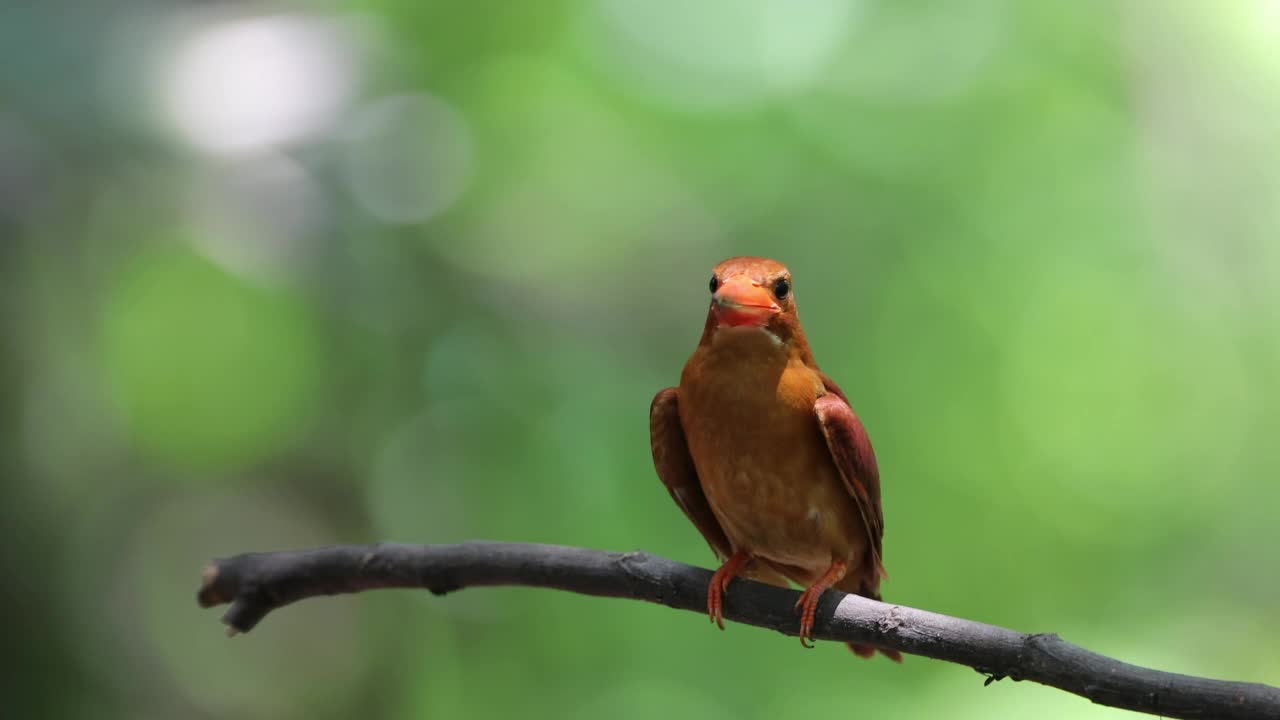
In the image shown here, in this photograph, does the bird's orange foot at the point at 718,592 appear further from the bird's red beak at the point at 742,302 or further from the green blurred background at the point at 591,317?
the green blurred background at the point at 591,317

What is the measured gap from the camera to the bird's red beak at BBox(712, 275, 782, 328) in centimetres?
149

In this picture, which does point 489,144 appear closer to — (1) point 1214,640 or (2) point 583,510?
(2) point 583,510

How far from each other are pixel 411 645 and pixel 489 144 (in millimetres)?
1419

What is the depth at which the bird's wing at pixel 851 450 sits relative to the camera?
5.23 ft

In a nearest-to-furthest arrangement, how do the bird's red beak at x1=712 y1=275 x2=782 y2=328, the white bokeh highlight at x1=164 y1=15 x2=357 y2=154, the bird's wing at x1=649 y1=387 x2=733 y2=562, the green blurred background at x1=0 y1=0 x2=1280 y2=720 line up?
the bird's red beak at x1=712 y1=275 x2=782 y2=328, the bird's wing at x1=649 y1=387 x2=733 y2=562, the green blurred background at x1=0 y1=0 x2=1280 y2=720, the white bokeh highlight at x1=164 y1=15 x2=357 y2=154

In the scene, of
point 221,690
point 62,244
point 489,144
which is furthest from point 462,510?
point 62,244

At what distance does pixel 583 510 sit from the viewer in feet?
9.50

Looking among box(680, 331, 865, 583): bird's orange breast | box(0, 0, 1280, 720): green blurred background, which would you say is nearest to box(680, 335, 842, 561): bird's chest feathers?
box(680, 331, 865, 583): bird's orange breast

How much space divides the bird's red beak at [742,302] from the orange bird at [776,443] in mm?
19

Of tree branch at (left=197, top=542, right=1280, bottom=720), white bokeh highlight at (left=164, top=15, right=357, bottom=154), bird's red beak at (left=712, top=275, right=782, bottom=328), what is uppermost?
white bokeh highlight at (left=164, top=15, right=357, bottom=154)

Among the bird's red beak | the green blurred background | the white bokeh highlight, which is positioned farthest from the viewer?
the white bokeh highlight

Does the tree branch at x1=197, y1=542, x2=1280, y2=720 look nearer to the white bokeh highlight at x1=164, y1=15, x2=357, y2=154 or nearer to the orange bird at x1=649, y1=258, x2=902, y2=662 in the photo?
the orange bird at x1=649, y1=258, x2=902, y2=662

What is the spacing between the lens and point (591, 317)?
9.91 feet

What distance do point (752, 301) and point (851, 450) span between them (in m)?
0.29
